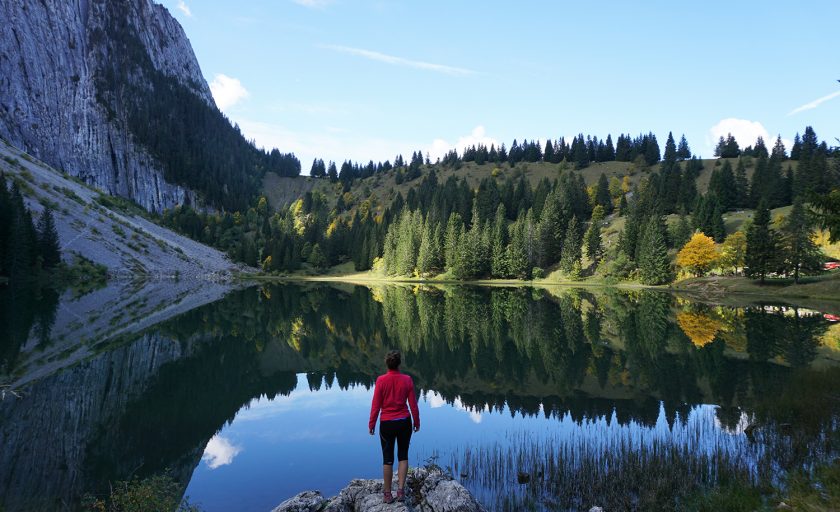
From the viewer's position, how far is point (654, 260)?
3730 inches

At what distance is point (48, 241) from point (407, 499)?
3531 inches

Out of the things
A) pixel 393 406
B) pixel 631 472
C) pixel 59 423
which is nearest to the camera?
pixel 393 406

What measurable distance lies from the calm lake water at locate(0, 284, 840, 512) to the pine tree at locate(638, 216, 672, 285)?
52.4m

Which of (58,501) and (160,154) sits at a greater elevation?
(160,154)

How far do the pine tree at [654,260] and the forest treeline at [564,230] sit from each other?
213 millimetres

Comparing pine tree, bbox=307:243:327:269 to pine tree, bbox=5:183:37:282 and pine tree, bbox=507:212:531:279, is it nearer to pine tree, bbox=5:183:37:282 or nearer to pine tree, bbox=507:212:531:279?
pine tree, bbox=507:212:531:279

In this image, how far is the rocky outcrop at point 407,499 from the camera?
30.1 ft

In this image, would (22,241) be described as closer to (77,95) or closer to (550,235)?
(550,235)

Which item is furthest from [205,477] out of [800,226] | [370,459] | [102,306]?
[800,226]

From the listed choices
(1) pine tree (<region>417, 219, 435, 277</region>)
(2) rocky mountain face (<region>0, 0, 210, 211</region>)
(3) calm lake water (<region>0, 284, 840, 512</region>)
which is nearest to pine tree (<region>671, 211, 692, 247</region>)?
(1) pine tree (<region>417, 219, 435, 277</region>)

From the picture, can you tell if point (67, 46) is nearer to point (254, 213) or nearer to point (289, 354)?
point (254, 213)

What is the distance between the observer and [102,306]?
1972 inches

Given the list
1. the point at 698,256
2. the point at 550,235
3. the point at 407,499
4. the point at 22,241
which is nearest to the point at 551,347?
the point at 407,499

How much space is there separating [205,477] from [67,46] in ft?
650
